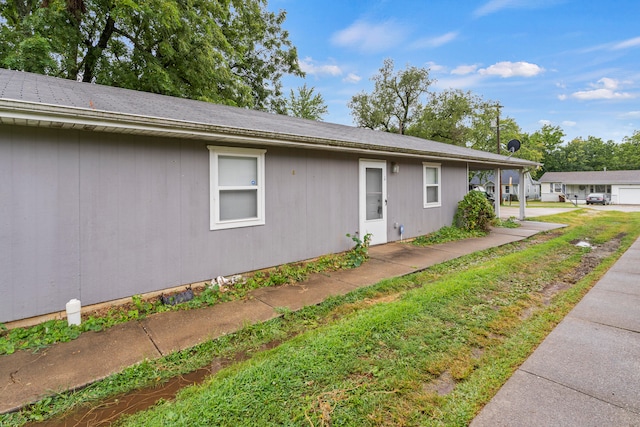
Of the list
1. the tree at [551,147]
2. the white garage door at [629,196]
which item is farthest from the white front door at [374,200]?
the tree at [551,147]

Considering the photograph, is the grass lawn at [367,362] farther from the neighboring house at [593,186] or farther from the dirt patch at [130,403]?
the neighboring house at [593,186]

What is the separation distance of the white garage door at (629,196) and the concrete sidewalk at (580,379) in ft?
127

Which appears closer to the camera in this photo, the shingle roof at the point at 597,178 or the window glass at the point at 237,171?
the window glass at the point at 237,171

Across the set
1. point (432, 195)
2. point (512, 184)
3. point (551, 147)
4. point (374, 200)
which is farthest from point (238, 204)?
point (551, 147)

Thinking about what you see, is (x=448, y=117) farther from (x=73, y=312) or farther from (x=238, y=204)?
(x=73, y=312)

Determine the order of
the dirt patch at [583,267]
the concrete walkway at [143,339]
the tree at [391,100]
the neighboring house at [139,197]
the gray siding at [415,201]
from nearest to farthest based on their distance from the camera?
the concrete walkway at [143,339], the neighboring house at [139,197], the dirt patch at [583,267], the gray siding at [415,201], the tree at [391,100]

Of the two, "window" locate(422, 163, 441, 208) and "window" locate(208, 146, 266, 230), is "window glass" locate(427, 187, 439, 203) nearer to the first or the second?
"window" locate(422, 163, 441, 208)

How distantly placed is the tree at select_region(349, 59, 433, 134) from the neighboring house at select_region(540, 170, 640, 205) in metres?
17.4

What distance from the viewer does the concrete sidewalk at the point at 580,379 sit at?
1850 millimetres

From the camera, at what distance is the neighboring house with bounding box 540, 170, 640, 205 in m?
30.2

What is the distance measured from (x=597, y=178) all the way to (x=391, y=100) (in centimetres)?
2740

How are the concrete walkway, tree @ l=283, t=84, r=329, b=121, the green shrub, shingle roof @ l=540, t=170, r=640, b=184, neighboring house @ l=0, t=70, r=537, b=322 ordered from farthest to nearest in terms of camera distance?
shingle roof @ l=540, t=170, r=640, b=184, tree @ l=283, t=84, r=329, b=121, the green shrub, neighboring house @ l=0, t=70, r=537, b=322, the concrete walkway

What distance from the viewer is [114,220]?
12.1 ft

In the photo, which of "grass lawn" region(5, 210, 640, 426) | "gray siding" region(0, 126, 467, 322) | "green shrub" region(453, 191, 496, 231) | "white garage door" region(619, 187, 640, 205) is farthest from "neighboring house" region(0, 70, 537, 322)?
"white garage door" region(619, 187, 640, 205)
